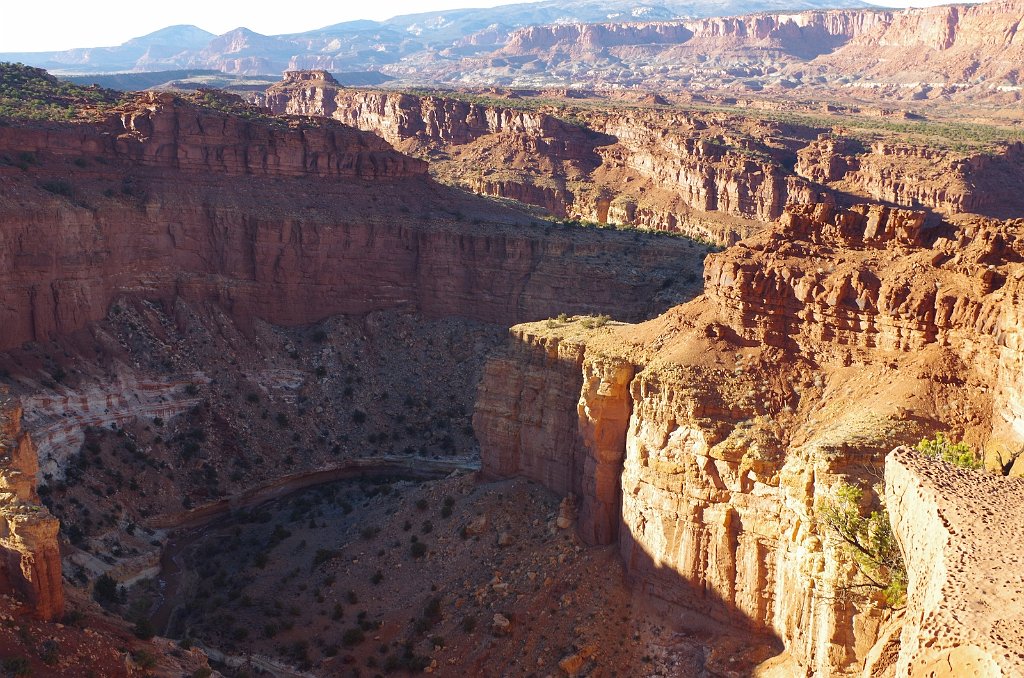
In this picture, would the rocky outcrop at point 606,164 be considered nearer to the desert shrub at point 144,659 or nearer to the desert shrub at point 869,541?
the desert shrub at point 869,541

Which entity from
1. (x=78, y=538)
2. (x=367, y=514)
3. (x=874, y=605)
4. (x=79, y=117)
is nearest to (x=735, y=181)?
(x=79, y=117)

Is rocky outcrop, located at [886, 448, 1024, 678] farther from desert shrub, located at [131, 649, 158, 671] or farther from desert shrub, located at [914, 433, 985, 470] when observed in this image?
desert shrub, located at [131, 649, 158, 671]

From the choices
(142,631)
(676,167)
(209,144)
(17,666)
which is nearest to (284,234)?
(209,144)

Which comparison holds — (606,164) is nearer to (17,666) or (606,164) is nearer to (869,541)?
(869,541)

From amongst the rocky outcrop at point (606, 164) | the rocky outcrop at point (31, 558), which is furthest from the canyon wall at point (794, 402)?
the rocky outcrop at point (606, 164)

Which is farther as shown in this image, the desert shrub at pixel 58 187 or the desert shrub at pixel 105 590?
the desert shrub at pixel 58 187

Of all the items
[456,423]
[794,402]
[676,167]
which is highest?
[794,402]

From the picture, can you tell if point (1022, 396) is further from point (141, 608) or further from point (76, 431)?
point (76, 431)
